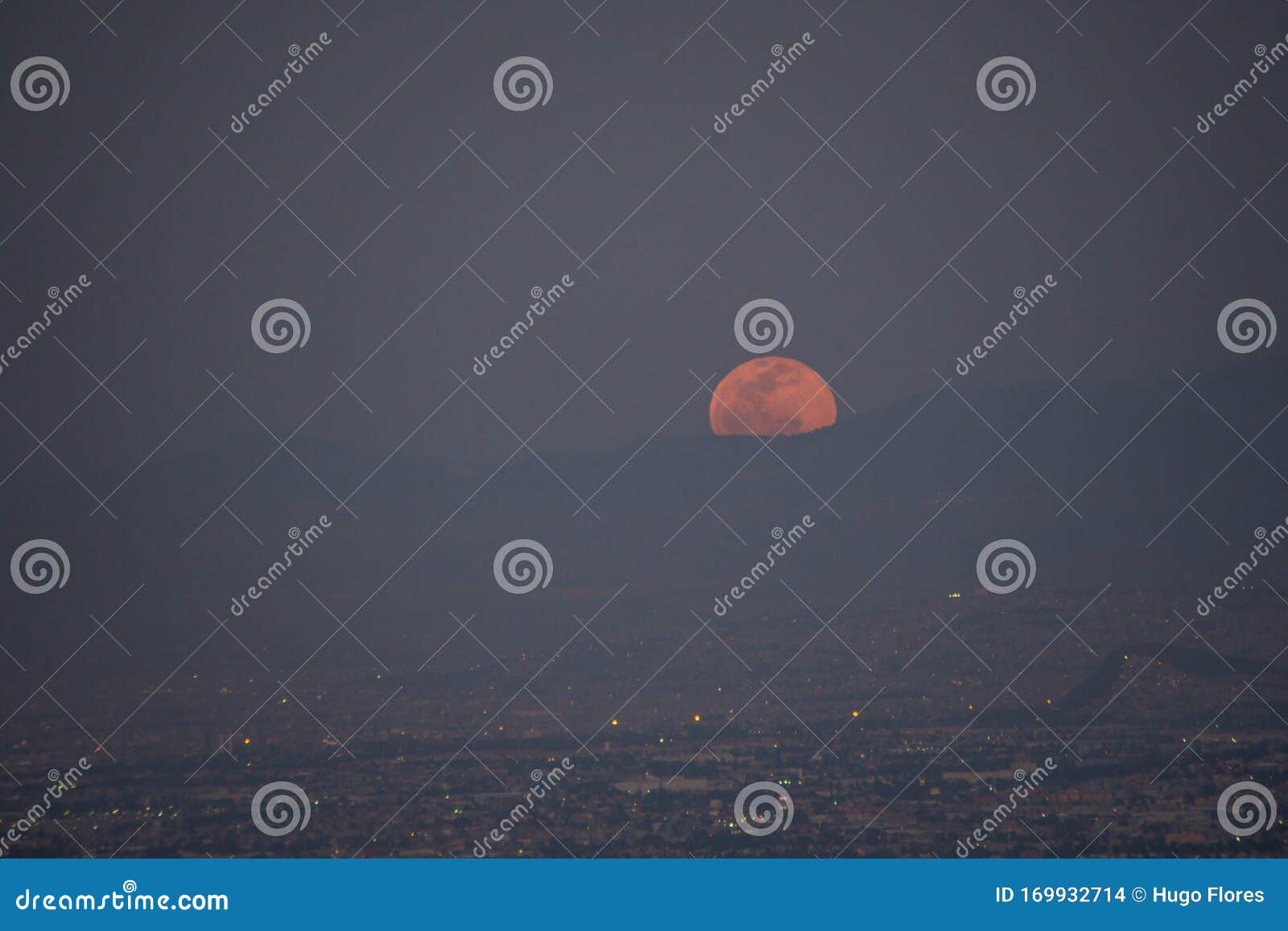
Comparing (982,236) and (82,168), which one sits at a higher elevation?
(982,236)

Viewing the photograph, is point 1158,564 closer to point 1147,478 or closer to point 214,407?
point 1147,478

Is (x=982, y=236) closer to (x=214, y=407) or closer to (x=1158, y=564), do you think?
(x=1158, y=564)

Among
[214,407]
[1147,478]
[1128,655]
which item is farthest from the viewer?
[1147,478]

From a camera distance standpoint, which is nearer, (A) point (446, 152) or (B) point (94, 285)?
(B) point (94, 285)

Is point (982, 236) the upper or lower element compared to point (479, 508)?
upper

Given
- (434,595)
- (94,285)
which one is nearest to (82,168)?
(94,285)

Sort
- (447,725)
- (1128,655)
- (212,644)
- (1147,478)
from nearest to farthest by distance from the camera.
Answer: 1. (447,725)
2. (1128,655)
3. (212,644)
4. (1147,478)

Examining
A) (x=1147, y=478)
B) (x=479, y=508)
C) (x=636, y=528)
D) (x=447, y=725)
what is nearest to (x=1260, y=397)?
(x=1147, y=478)

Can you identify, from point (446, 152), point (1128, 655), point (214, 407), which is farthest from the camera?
point (214, 407)

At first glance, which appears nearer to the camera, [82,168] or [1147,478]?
[82,168]

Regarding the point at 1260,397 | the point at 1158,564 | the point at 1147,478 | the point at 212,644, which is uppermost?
the point at 1260,397
